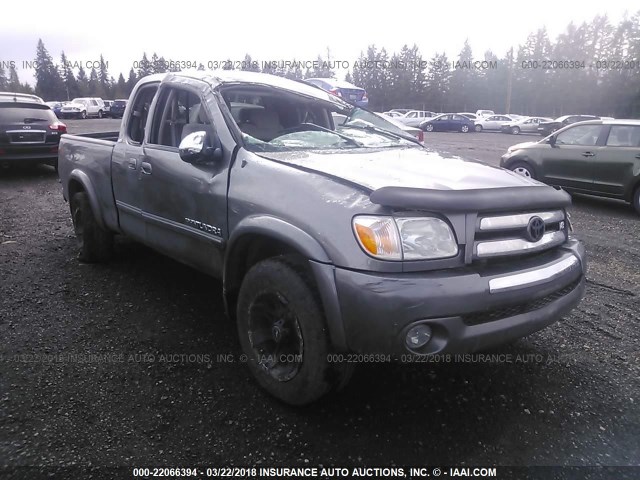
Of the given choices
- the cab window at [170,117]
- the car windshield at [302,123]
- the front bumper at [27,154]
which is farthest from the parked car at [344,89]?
the cab window at [170,117]

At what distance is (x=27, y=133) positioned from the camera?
380 inches

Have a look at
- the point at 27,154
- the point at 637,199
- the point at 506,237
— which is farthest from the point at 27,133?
the point at 637,199

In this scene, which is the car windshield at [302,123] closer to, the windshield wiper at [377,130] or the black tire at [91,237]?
the windshield wiper at [377,130]

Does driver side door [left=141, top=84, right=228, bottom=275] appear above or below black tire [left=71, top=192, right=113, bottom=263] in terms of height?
above

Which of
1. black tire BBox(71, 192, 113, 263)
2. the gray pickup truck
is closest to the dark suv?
black tire BBox(71, 192, 113, 263)

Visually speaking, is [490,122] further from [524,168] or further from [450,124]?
[524,168]

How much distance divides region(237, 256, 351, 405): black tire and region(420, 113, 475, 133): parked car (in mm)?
32332

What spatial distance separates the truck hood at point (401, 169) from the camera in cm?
245

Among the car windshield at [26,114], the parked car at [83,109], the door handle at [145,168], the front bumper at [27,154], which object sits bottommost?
the front bumper at [27,154]

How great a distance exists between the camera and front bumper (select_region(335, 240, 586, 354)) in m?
2.10

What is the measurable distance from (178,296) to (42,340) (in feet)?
3.49

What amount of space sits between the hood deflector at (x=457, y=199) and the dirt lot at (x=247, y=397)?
1.09 m

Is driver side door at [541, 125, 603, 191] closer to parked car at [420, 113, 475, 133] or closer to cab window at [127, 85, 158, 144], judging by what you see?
cab window at [127, 85, 158, 144]

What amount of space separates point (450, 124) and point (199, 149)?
32.4m
